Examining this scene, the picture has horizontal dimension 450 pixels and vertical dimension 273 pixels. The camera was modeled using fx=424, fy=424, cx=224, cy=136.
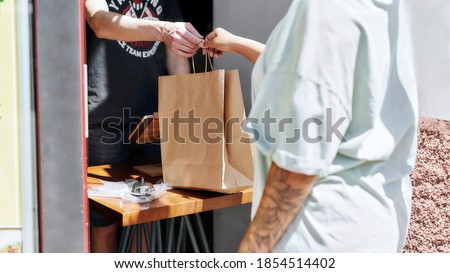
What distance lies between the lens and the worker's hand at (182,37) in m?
1.48

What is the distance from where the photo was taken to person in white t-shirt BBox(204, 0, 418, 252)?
0.68 meters

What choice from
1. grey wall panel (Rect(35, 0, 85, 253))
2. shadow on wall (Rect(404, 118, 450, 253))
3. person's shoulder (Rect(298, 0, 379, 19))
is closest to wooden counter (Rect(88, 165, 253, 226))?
grey wall panel (Rect(35, 0, 85, 253))

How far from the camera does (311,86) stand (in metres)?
0.68

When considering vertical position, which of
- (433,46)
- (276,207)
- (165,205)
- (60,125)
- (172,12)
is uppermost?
(172,12)

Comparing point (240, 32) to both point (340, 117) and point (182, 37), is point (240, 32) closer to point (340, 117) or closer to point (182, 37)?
point (182, 37)

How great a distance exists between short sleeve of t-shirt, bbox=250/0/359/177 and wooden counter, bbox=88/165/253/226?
66cm

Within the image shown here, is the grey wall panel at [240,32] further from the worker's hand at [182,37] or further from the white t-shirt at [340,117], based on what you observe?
the white t-shirt at [340,117]

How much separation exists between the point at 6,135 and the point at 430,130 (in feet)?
4.17

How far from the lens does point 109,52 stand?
186 centimetres

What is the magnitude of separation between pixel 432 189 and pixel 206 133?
80 cm

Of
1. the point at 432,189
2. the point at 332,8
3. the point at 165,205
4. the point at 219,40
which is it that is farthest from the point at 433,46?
the point at 165,205

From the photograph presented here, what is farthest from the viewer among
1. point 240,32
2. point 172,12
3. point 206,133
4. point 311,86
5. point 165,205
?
point 172,12

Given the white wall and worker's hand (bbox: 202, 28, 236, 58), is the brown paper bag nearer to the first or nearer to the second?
worker's hand (bbox: 202, 28, 236, 58)
